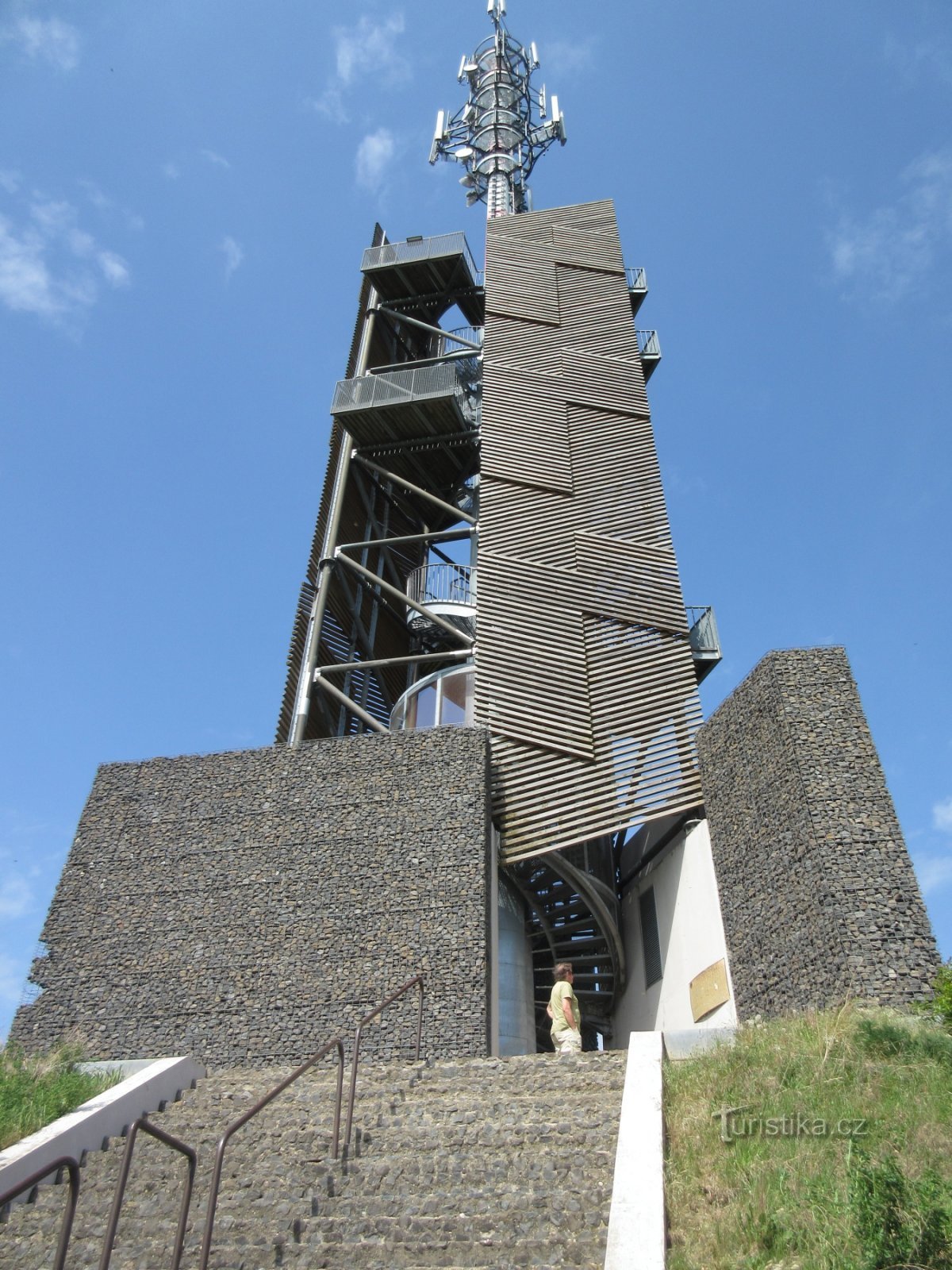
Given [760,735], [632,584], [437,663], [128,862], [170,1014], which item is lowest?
[170,1014]

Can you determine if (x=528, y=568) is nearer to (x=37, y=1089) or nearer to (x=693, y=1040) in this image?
(x=693, y=1040)

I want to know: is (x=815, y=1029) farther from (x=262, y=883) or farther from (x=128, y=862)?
(x=128, y=862)

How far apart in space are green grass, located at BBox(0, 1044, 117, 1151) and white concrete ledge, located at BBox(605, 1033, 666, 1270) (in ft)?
12.6

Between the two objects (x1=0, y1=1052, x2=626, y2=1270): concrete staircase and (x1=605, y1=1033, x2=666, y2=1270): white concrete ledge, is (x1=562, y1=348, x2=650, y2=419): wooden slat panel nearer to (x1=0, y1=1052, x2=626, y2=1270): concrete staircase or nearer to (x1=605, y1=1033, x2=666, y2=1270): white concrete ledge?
(x1=0, y1=1052, x2=626, y2=1270): concrete staircase

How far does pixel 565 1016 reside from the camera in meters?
8.25

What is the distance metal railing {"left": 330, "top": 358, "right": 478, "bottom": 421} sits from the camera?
17.6 metres

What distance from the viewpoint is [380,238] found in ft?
71.2

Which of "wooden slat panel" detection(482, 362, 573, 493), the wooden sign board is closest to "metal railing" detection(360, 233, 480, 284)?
"wooden slat panel" detection(482, 362, 573, 493)

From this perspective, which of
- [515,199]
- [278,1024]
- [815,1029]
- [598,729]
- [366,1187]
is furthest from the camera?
[515,199]

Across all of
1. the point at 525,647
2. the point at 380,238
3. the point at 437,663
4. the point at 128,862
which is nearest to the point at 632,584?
the point at 525,647

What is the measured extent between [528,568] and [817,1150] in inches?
389

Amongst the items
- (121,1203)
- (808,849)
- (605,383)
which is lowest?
(121,1203)

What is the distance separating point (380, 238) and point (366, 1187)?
20032 mm

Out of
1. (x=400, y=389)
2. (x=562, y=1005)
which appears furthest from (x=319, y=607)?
(x=562, y=1005)
